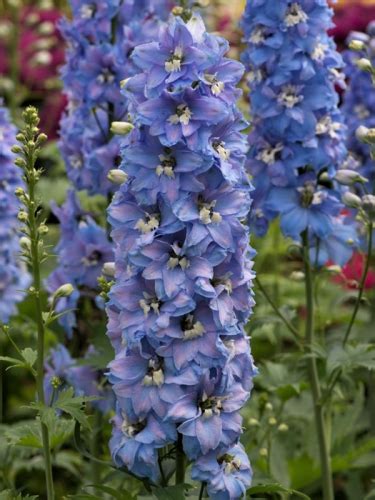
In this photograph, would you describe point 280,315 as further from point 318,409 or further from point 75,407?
point 75,407

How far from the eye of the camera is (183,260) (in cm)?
280

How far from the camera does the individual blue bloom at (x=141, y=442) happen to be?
2887mm

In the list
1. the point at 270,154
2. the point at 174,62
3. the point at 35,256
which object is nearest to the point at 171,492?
the point at 35,256

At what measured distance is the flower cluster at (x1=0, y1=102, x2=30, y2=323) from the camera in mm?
4645

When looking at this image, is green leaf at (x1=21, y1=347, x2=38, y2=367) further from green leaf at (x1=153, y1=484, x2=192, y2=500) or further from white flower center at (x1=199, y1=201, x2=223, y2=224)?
white flower center at (x1=199, y1=201, x2=223, y2=224)

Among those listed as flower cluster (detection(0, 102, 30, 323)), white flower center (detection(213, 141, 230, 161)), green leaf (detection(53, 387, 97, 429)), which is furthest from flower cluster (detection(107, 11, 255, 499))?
flower cluster (detection(0, 102, 30, 323))

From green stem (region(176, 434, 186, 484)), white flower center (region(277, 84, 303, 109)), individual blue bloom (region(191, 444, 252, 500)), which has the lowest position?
green stem (region(176, 434, 186, 484))

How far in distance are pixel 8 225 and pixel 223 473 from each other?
7.24ft

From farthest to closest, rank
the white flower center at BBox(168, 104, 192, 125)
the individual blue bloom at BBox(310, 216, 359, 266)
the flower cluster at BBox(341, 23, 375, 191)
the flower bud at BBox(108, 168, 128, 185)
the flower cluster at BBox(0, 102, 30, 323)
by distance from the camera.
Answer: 1. the flower cluster at BBox(341, 23, 375, 191)
2. the flower cluster at BBox(0, 102, 30, 323)
3. the individual blue bloom at BBox(310, 216, 359, 266)
4. the flower bud at BBox(108, 168, 128, 185)
5. the white flower center at BBox(168, 104, 192, 125)

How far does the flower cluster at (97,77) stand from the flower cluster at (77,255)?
0.13 m

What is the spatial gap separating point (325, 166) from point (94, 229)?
3.13ft

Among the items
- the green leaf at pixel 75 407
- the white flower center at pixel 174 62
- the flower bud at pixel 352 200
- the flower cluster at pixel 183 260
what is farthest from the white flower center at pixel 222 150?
the flower bud at pixel 352 200

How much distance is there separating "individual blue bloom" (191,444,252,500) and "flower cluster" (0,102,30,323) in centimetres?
166

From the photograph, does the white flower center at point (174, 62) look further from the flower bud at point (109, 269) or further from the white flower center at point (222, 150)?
the flower bud at point (109, 269)
